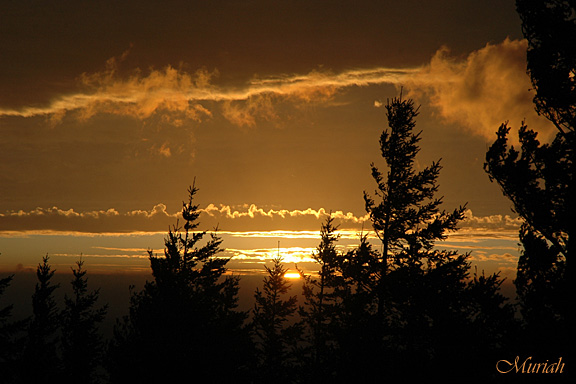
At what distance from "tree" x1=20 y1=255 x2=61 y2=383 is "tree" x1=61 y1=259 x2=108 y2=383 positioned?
1.12 m

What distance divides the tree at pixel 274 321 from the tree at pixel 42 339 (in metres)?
17.5

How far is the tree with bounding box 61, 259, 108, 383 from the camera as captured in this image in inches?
1647

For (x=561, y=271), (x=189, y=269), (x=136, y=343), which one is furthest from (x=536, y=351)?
(x=189, y=269)

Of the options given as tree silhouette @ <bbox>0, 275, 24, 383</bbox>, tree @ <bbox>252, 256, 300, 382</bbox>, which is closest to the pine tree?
tree @ <bbox>252, 256, 300, 382</bbox>

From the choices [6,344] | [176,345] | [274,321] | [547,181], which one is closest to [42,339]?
[6,344]

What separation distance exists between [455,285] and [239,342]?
11.9 meters

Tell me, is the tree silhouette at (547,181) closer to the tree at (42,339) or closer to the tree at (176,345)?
the tree at (176,345)

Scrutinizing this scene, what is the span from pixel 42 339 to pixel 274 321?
21.4 metres

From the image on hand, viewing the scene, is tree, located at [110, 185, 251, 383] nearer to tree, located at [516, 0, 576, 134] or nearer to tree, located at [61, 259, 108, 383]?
tree, located at [516, 0, 576, 134]

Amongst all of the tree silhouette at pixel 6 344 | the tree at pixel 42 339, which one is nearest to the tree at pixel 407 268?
the tree silhouette at pixel 6 344

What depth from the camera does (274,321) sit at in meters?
48.3

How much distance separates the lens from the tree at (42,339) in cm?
3672

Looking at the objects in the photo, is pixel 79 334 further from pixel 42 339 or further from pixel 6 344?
pixel 6 344

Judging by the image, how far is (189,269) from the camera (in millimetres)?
27891
